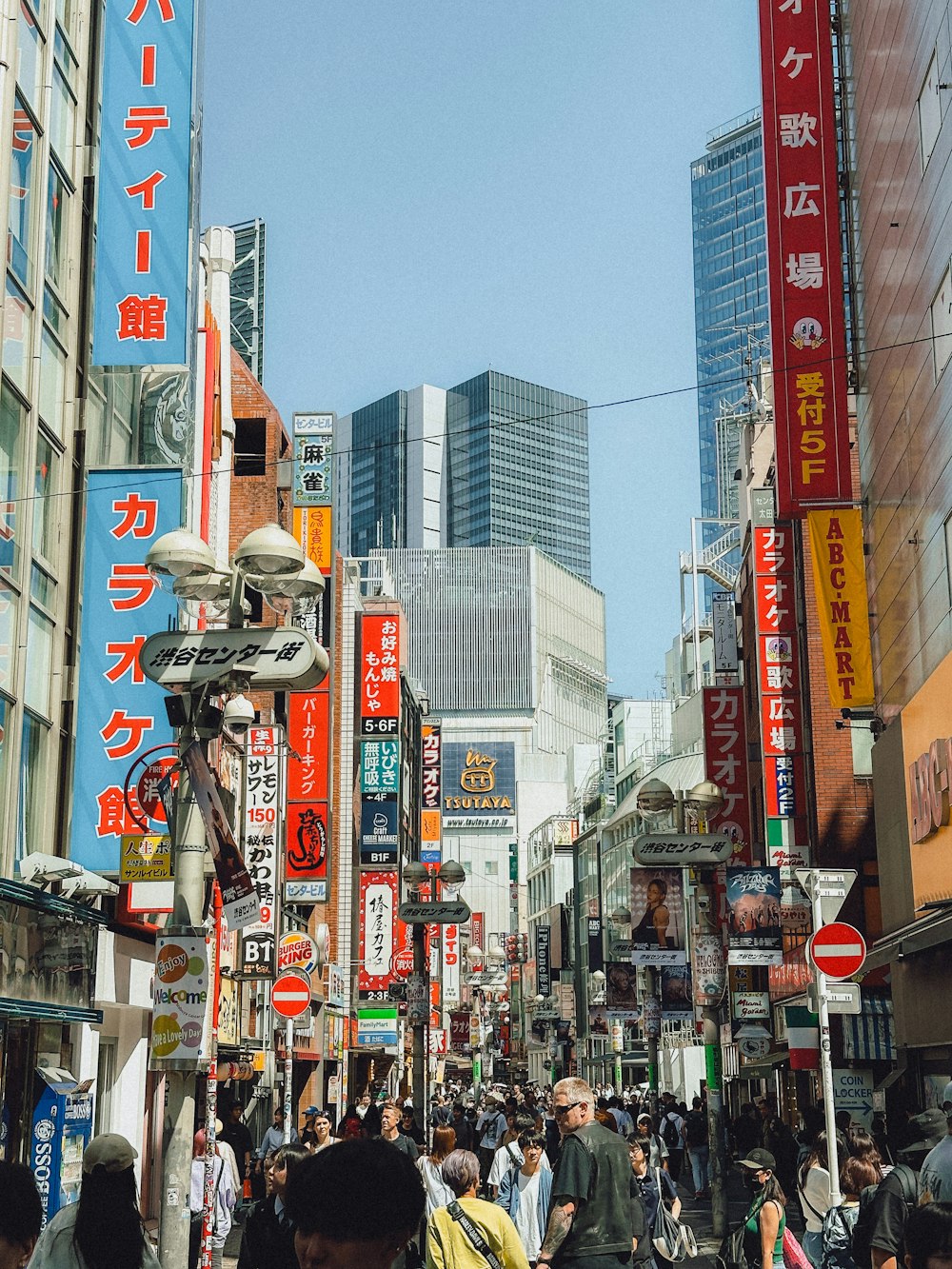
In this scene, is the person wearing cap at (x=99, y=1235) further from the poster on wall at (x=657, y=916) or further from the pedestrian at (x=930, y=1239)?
the poster on wall at (x=657, y=916)

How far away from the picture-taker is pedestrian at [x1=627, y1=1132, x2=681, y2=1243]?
1543 cm

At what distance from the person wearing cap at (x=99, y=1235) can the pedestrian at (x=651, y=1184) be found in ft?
32.3

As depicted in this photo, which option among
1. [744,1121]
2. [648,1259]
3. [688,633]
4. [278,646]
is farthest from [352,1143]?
[688,633]

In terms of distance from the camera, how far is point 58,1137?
55.2 ft

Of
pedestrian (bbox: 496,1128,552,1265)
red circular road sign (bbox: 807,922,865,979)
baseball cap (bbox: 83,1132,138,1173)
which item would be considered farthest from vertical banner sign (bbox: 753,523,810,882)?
baseball cap (bbox: 83,1132,138,1173)

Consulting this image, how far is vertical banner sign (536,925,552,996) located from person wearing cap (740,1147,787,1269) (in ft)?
368

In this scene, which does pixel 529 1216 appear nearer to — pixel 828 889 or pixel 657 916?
pixel 828 889

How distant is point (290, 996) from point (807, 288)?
1398 cm

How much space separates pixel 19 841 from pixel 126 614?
3.10m

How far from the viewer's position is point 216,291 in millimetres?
35312

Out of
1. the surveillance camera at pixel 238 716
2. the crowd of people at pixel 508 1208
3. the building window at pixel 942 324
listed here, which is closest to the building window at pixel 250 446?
the surveillance camera at pixel 238 716

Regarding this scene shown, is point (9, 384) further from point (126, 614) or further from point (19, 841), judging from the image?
point (19, 841)

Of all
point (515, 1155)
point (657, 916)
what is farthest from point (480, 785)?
point (515, 1155)

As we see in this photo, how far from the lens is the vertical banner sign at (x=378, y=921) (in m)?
56.5
